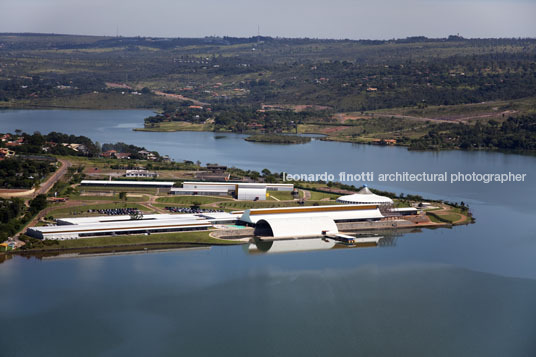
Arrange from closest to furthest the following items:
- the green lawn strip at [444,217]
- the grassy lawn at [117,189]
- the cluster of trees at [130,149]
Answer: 1. the green lawn strip at [444,217]
2. the grassy lawn at [117,189]
3. the cluster of trees at [130,149]

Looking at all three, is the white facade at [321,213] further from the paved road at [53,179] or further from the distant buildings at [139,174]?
the distant buildings at [139,174]

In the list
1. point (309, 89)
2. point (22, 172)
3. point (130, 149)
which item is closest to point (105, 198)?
point (22, 172)

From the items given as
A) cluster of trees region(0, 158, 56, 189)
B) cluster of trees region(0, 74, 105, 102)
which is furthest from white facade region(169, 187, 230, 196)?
cluster of trees region(0, 74, 105, 102)

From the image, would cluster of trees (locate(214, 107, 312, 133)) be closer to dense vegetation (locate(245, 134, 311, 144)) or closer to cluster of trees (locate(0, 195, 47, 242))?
dense vegetation (locate(245, 134, 311, 144))

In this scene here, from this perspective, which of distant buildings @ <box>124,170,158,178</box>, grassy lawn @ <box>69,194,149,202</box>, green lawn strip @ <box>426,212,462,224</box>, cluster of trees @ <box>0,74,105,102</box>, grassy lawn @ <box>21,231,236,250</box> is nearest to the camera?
grassy lawn @ <box>21,231,236,250</box>

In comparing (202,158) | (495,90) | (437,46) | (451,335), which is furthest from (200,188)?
(437,46)

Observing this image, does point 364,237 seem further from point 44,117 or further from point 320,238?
point 44,117

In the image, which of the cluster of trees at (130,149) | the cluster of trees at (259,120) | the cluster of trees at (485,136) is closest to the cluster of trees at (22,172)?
the cluster of trees at (130,149)
